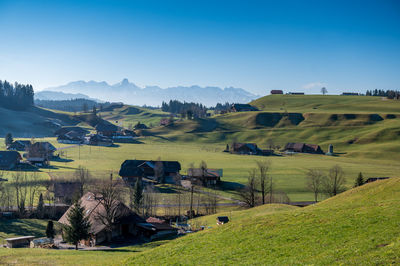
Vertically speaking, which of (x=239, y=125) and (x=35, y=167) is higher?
(x=239, y=125)

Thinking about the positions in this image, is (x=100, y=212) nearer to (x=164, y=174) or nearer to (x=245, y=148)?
(x=164, y=174)

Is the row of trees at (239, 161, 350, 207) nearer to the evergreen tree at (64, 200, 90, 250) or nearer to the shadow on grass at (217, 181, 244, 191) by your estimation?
the shadow on grass at (217, 181, 244, 191)

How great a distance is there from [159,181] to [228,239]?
57.9 meters

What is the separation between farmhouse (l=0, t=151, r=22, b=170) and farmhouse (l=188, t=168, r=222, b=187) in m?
48.9

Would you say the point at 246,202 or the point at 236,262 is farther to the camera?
the point at 246,202

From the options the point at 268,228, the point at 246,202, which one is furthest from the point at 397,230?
the point at 246,202

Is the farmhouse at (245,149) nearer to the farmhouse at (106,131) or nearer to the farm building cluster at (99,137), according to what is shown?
the farm building cluster at (99,137)

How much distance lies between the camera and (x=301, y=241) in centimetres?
2142

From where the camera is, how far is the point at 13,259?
87.3ft

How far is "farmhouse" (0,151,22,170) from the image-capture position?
292 feet

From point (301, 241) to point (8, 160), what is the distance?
9055 cm

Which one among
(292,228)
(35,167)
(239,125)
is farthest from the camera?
(239,125)

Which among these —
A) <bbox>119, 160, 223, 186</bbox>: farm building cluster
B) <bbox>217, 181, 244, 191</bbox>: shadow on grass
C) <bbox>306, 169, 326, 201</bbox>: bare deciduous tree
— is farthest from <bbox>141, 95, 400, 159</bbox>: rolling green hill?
<bbox>119, 160, 223, 186</bbox>: farm building cluster

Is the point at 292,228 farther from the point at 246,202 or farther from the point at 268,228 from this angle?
the point at 246,202
